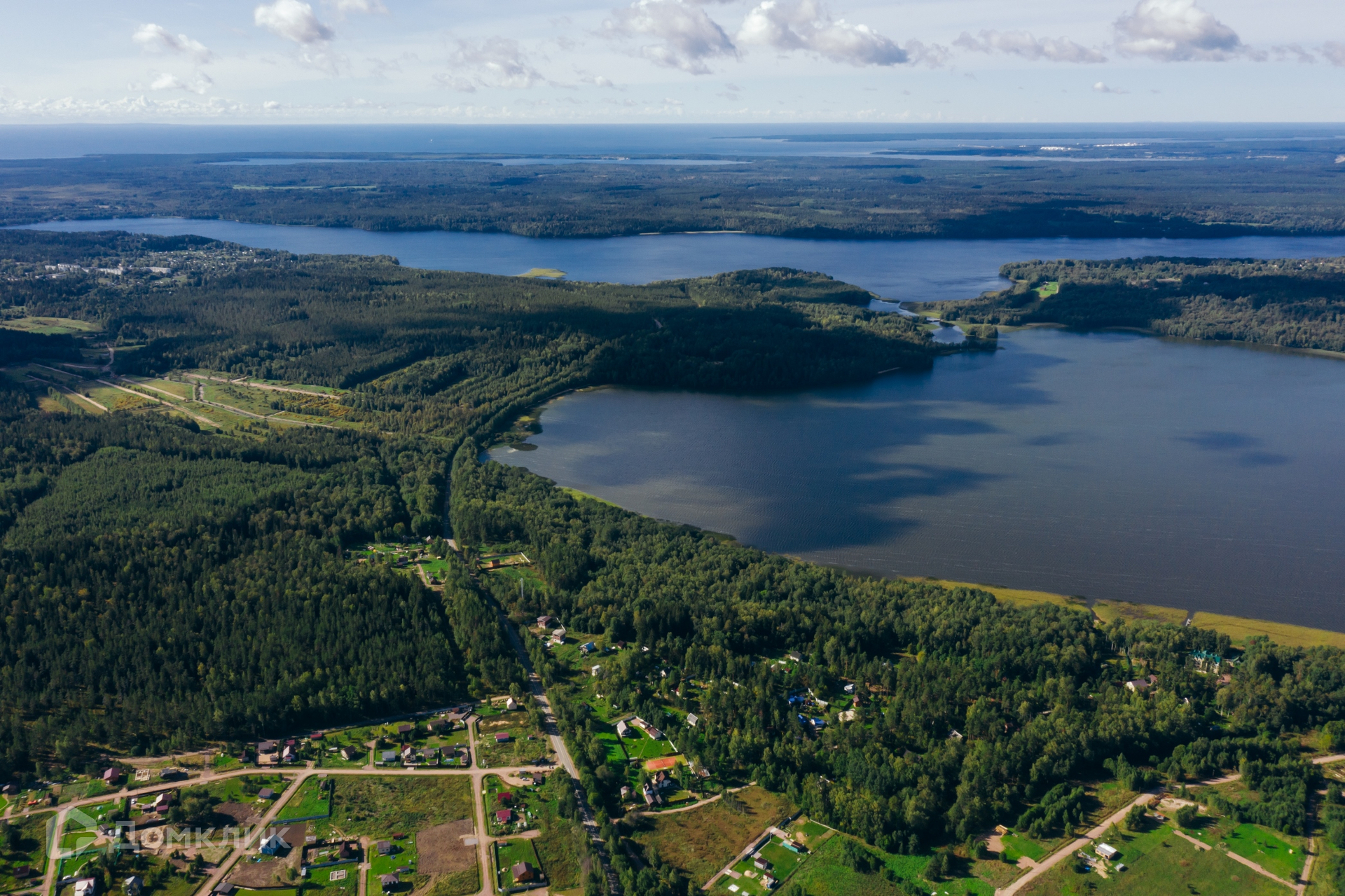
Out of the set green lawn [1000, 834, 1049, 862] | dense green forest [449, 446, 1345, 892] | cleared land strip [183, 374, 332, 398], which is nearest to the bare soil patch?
dense green forest [449, 446, 1345, 892]

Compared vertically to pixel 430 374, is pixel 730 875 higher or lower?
lower

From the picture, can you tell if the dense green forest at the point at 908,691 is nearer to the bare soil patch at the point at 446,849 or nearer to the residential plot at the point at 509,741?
the residential plot at the point at 509,741

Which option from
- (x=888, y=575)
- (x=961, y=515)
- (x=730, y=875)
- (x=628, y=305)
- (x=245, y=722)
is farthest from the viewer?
(x=628, y=305)

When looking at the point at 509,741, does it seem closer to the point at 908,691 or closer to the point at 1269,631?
the point at 908,691

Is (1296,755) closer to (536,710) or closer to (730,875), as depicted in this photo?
(730,875)

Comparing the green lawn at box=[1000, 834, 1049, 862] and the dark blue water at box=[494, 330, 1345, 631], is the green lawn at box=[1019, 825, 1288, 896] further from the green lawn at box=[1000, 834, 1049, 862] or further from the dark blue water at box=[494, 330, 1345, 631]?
the dark blue water at box=[494, 330, 1345, 631]

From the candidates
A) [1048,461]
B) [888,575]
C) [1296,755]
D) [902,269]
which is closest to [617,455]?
[888,575]

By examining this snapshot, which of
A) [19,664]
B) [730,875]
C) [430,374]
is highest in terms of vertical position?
[430,374]

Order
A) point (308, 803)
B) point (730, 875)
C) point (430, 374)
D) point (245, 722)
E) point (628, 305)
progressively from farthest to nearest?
point (628, 305), point (430, 374), point (245, 722), point (308, 803), point (730, 875)
